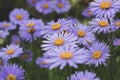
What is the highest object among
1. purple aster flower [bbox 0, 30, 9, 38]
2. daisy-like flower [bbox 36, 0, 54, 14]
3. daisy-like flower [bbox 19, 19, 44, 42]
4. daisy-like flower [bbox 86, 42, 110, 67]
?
daisy-like flower [bbox 36, 0, 54, 14]

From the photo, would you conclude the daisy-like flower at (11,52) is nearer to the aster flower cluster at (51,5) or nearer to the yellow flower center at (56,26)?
the yellow flower center at (56,26)

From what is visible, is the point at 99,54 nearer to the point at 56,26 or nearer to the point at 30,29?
the point at 56,26

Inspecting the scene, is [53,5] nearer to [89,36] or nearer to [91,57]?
[89,36]

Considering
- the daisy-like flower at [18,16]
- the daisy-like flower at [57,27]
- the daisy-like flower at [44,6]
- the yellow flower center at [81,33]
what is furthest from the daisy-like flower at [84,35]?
the daisy-like flower at [44,6]

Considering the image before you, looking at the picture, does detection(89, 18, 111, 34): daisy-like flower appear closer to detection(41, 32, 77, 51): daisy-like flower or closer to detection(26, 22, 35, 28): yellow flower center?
detection(41, 32, 77, 51): daisy-like flower

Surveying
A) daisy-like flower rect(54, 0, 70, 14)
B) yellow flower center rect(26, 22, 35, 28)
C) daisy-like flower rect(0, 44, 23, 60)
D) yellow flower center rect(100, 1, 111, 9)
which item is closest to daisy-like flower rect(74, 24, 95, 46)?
yellow flower center rect(100, 1, 111, 9)
